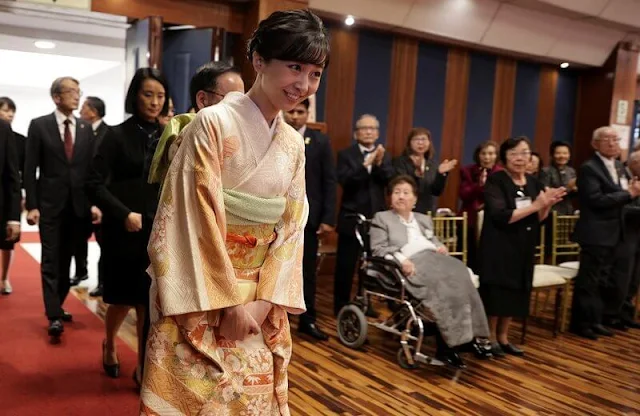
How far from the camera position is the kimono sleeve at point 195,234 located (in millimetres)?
1278

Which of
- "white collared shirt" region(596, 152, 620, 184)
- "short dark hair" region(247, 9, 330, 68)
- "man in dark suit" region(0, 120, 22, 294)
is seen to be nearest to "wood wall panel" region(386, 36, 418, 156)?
"white collared shirt" region(596, 152, 620, 184)

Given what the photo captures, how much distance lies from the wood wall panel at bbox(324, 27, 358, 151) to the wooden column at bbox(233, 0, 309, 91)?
708 mm

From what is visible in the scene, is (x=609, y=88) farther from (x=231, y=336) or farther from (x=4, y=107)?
(x=231, y=336)

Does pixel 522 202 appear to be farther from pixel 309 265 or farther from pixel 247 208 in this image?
pixel 247 208

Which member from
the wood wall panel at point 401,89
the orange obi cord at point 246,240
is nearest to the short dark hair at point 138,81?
the orange obi cord at point 246,240

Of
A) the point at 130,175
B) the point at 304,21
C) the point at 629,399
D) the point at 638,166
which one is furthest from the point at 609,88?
the point at 304,21

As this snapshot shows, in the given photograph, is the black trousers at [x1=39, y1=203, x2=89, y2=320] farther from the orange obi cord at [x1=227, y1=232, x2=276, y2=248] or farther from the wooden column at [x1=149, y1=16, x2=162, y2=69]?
the orange obi cord at [x1=227, y1=232, x2=276, y2=248]

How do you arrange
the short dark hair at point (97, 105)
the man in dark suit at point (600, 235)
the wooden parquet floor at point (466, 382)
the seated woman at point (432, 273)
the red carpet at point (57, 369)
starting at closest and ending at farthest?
1. the red carpet at point (57, 369)
2. the wooden parquet floor at point (466, 382)
3. the seated woman at point (432, 273)
4. the man in dark suit at point (600, 235)
5. the short dark hair at point (97, 105)

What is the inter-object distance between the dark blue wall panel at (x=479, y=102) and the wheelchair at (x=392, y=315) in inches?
132

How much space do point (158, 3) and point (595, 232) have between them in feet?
12.2

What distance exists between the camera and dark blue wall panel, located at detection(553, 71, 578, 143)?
295 inches

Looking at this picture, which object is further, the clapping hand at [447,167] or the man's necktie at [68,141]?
the clapping hand at [447,167]

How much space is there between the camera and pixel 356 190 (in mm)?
4262

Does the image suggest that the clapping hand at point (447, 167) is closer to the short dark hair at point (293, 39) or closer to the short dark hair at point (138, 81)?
the short dark hair at point (138, 81)
